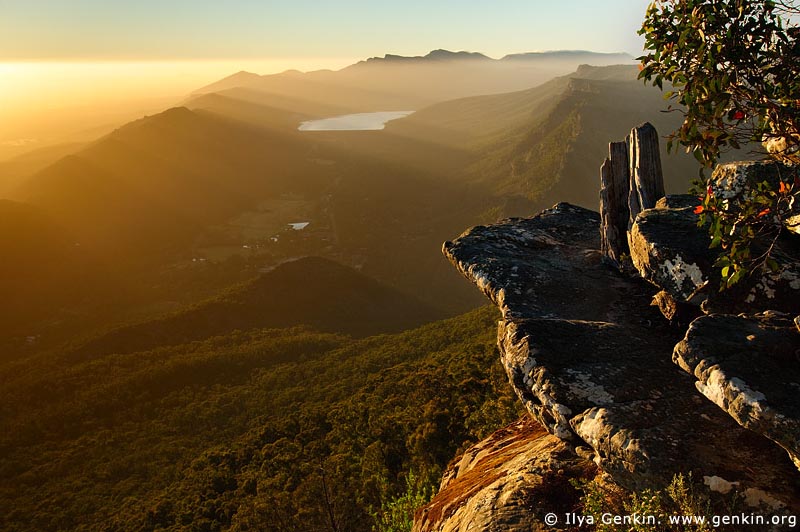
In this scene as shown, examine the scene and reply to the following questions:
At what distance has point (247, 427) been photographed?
165 ft

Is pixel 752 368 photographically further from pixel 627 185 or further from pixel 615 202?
pixel 627 185

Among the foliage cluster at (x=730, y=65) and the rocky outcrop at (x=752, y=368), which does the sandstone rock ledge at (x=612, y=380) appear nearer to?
the rocky outcrop at (x=752, y=368)

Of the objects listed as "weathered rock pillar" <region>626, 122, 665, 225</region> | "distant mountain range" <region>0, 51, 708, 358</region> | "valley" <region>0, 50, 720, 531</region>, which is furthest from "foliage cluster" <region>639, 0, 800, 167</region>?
"distant mountain range" <region>0, 51, 708, 358</region>

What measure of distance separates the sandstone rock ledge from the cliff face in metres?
0.02

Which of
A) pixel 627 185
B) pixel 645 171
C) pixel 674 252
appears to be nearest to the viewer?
pixel 674 252

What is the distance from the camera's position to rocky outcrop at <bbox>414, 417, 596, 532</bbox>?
32.9 feet

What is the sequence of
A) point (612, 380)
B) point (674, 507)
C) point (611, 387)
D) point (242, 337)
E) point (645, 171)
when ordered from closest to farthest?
1. point (674, 507)
2. point (611, 387)
3. point (612, 380)
4. point (645, 171)
5. point (242, 337)

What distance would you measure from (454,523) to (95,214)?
6535 inches

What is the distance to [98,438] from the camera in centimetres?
5284

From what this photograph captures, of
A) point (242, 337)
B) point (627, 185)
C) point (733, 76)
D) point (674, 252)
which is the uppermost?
point (733, 76)

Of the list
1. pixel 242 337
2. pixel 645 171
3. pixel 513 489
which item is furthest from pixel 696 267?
pixel 242 337

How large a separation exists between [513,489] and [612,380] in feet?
11.9

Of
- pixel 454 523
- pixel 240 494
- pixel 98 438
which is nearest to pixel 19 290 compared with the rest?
pixel 98 438

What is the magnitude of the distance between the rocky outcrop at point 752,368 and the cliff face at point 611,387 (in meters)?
0.05
